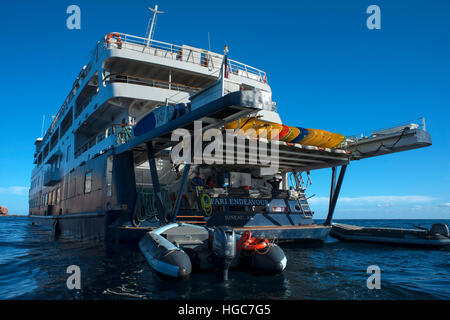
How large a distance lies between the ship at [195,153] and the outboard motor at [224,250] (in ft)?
10.9

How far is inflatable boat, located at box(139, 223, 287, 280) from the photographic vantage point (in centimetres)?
680

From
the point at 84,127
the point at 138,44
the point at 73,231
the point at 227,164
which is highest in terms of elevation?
the point at 138,44

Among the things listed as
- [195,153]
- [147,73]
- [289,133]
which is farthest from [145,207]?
[147,73]

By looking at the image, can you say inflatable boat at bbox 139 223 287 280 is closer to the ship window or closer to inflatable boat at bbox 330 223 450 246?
the ship window

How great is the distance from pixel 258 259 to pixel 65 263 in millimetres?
6727

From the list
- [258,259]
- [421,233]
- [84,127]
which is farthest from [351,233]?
[84,127]

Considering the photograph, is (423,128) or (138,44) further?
(138,44)

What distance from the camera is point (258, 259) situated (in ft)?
24.7

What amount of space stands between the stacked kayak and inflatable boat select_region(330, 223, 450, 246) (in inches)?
266

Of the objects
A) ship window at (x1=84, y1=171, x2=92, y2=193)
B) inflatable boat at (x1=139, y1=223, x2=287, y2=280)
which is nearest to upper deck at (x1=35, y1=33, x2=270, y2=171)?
ship window at (x1=84, y1=171, x2=92, y2=193)

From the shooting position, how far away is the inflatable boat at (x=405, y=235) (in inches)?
595
